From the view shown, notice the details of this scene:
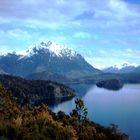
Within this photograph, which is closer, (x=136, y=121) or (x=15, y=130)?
(x=15, y=130)

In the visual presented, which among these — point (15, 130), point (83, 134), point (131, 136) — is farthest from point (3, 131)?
point (131, 136)

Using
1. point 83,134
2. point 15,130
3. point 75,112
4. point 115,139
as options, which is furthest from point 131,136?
point 15,130

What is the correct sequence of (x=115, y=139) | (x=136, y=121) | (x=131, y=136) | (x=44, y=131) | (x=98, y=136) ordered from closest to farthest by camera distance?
(x=44, y=131) → (x=98, y=136) → (x=115, y=139) → (x=131, y=136) → (x=136, y=121)

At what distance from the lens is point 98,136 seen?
83.6 m

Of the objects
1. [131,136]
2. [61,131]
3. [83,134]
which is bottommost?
[131,136]

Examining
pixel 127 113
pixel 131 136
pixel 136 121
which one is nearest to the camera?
pixel 131 136

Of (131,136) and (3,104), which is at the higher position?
(3,104)

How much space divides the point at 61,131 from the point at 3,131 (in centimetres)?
1003

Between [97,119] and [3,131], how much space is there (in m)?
145

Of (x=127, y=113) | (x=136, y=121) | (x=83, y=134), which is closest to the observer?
(x=83, y=134)

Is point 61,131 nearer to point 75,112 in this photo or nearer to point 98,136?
point 98,136

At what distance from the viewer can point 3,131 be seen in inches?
1326

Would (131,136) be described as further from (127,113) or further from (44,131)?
(44,131)

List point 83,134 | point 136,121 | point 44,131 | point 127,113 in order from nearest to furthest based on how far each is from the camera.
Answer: point 44,131 → point 83,134 → point 136,121 → point 127,113
